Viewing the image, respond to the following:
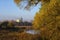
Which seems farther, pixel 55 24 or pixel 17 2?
pixel 17 2

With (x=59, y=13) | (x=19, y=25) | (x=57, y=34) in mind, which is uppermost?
(x=59, y=13)

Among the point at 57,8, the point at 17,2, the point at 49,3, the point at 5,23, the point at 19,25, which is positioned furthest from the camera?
the point at 19,25

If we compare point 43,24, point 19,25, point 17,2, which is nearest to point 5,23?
point 19,25

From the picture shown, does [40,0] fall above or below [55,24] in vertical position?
above

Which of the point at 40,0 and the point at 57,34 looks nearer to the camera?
the point at 57,34

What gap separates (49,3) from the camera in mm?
14484

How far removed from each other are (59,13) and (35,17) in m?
2.02

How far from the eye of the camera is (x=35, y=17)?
49.8ft

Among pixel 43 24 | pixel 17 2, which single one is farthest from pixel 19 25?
pixel 43 24

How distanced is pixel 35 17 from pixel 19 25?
2949 centimetres

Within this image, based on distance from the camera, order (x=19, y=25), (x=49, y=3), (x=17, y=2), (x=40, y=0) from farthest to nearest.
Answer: (x=19, y=25) → (x=17, y=2) → (x=40, y=0) → (x=49, y=3)

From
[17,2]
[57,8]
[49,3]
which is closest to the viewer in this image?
[57,8]

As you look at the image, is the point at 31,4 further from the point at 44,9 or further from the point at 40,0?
the point at 44,9

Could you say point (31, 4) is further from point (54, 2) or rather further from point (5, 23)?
point (5, 23)
